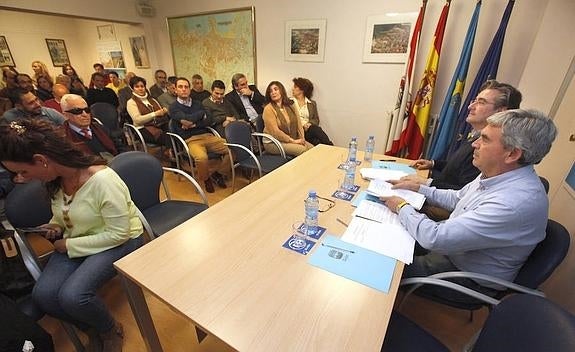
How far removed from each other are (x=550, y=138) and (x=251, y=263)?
1.23 metres

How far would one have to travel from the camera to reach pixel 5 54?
5.13m

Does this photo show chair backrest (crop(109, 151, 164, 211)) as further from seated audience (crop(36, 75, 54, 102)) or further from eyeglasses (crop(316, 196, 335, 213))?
seated audience (crop(36, 75, 54, 102))

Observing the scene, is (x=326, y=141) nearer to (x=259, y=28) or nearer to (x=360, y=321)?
(x=259, y=28)

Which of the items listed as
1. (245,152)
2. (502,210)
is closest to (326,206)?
(502,210)

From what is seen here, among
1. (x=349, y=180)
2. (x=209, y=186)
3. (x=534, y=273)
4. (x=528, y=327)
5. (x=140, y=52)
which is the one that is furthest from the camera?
(x=140, y=52)

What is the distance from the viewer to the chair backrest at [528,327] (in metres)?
0.56

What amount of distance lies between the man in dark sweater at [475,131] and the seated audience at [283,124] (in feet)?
5.25

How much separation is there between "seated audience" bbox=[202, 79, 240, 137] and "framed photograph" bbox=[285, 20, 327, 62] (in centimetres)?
114

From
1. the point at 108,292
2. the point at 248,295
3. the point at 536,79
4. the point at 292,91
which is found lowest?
the point at 108,292

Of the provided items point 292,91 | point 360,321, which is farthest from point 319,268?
point 292,91

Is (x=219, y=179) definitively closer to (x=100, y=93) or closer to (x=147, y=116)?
(x=147, y=116)

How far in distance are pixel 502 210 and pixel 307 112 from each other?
2.99 m

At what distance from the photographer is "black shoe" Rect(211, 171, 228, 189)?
3.30 metres

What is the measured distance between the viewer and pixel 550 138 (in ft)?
3.15
